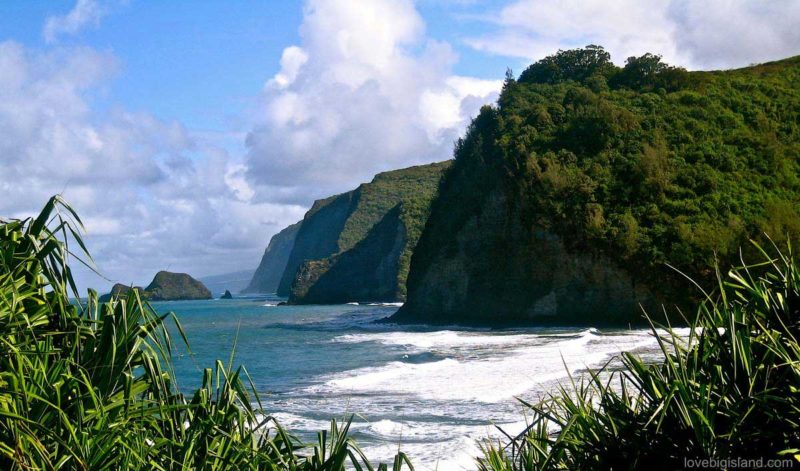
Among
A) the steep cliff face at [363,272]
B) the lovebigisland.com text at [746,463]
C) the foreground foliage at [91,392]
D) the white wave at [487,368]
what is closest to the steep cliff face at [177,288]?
the steep cliff face at [363,272]

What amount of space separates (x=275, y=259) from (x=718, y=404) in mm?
189212

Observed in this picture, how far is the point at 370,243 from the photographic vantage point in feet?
285

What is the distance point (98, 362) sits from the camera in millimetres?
4207

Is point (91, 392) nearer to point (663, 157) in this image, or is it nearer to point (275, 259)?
point (663, 157)

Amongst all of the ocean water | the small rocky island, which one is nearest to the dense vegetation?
the ocean water

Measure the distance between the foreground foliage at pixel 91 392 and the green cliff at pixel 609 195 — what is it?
34.3 meters

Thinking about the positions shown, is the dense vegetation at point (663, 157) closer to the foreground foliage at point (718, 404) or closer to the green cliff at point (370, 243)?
the green cliff at point (370, 243)

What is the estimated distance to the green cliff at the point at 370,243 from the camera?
80.2 meters

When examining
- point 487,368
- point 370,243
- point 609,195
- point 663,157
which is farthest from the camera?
point 370,243

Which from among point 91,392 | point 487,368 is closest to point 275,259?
point 487,368

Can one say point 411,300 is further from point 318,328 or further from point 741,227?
point 741,227

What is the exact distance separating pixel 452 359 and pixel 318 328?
21252 mm

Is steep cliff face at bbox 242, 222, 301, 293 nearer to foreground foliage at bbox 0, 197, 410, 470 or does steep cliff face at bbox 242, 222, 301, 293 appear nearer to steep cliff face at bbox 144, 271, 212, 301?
steep cliff face at bbox 144, 271, 212, 301

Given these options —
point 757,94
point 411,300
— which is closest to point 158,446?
point 411,300
